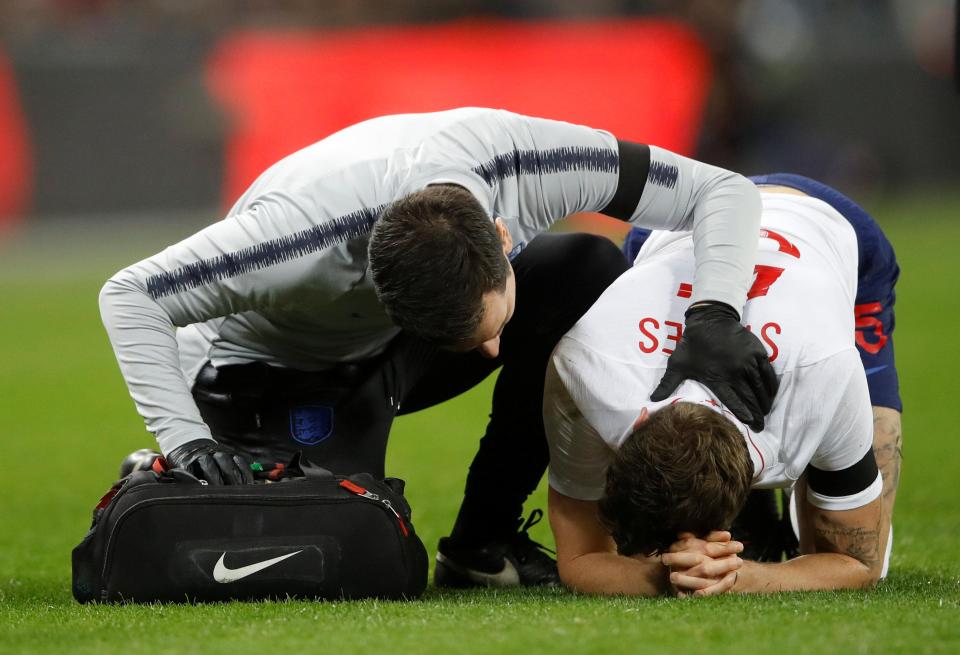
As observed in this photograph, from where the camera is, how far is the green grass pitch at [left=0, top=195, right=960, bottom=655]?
8.02 feet

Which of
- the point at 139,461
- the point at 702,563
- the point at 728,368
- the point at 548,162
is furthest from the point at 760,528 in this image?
the point at 139,461

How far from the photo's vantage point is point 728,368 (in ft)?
8.95

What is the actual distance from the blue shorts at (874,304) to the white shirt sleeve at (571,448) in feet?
2.95

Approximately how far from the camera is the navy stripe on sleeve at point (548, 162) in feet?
10.3

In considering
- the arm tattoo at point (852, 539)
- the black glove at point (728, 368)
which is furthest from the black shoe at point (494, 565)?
the black glove at point (728, 368)

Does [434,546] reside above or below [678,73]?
below

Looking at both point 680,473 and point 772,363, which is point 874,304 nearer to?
point 772,363

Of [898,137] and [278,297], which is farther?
[898,137]

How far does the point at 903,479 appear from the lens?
4867mm

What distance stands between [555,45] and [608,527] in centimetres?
1060

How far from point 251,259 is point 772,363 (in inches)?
45.9

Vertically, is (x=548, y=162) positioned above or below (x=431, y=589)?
above

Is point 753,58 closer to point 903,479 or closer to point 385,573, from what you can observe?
point 903,479

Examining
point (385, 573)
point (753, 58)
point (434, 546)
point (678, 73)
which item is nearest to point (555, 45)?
point (678, 73)
